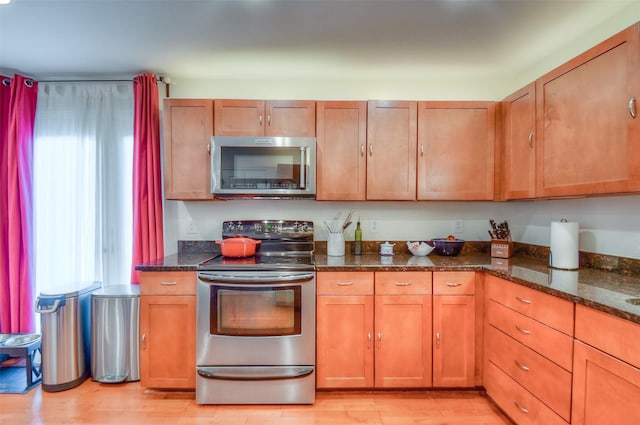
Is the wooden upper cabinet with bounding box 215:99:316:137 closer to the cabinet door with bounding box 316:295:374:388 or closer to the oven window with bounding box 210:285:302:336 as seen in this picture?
the oven window with bounding box 210:285:302:336

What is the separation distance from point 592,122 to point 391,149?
3.92 ft

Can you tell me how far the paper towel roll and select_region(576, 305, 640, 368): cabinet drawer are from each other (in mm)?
684

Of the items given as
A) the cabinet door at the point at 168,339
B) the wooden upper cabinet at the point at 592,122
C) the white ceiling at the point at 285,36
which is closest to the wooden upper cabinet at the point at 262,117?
the white ceiling at the point at 285,36

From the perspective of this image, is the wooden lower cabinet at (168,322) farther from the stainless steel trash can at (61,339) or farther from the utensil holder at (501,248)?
the utensil holder at (501,248)

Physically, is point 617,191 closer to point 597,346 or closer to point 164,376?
point 597,346

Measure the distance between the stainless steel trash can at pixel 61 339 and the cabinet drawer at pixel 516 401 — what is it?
2881 millimetres

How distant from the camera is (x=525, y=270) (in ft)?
6.19

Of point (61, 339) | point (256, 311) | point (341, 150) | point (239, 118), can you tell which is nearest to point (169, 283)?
point (256, 311)

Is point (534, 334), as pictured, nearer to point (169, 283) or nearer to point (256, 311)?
point (256, 311)

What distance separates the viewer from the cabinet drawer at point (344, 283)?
81.4 inches

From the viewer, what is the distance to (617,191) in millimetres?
1476

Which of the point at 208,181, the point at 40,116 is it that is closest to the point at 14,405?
the point at 208,181

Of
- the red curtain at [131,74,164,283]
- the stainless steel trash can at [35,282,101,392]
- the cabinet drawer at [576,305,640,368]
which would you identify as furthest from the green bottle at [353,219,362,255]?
the stainless steel trash can at [35,282,101,392]

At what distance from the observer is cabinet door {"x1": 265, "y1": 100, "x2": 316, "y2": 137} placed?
239 centimetres
